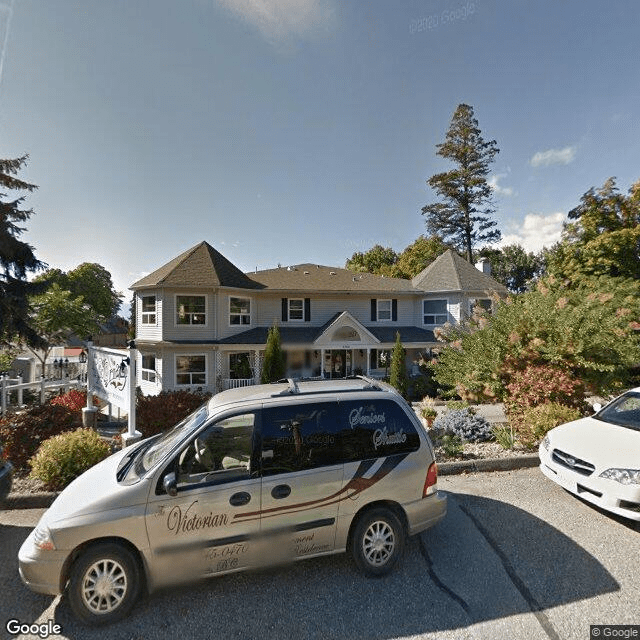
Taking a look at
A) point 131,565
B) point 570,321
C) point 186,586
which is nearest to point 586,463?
point 570,321

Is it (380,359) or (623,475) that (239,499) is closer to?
(623,475)

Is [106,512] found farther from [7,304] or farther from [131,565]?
[7,304]

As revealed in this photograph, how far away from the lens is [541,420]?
6930 millimetres

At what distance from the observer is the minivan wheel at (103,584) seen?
3.02 m

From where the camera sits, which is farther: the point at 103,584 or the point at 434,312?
the point at 434,312

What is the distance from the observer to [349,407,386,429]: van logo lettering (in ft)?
12.5

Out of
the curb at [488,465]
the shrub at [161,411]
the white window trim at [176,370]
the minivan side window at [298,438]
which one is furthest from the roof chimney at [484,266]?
the minivan side window at [298,438]

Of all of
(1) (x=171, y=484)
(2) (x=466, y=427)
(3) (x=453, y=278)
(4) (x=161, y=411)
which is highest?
(3) (x=453, y=278)

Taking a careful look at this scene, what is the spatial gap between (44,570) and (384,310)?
68.6 ft

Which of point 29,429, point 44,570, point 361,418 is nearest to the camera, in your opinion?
point 44,570

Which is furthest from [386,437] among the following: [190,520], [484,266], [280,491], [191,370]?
[484,266]

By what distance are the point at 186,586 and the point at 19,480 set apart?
160 inches

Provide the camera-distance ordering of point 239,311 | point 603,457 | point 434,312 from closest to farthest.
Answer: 1. point 603,457
2. point 239,311
3. point 434,312

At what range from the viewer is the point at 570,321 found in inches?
316
